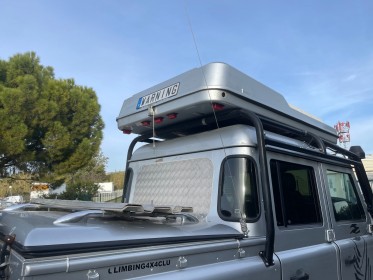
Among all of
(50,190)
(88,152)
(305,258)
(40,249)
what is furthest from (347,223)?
(50,190)

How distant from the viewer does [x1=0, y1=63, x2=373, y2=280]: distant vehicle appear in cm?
190

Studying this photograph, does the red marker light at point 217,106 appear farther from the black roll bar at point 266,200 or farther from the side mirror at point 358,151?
the side mirror at point 358,151

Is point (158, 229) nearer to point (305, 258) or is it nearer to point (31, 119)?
point (305, 258)

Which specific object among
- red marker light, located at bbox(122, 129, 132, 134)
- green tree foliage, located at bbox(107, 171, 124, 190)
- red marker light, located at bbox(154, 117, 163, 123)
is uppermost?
green tree foliage, located at bbox(107, 171, 124, 190)

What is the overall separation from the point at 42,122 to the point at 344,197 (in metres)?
14.1

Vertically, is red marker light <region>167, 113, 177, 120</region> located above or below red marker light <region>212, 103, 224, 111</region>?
above

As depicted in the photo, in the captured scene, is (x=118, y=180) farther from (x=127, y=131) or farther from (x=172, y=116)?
(x=172, y=116)

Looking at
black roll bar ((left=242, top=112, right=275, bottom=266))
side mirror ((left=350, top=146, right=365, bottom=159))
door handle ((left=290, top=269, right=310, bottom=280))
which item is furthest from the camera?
side mirror ((left=350, top=146, right=365, bottom=159))

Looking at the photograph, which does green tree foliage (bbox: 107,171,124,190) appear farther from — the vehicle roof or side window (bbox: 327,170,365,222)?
side window (bbox: 327,170,365,222)

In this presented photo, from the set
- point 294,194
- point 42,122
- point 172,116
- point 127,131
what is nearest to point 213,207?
point 294,194

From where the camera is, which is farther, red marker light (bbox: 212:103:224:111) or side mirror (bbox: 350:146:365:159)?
side mirror (bbox: 350:146:365:159)

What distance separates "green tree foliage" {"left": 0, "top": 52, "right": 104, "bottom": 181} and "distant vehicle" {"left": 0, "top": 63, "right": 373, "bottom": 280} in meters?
12.2

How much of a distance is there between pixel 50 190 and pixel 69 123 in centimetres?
324

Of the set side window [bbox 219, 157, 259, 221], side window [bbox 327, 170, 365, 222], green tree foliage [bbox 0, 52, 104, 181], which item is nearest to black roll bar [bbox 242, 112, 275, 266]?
side window [bbox 219, 157, 259, 221]
